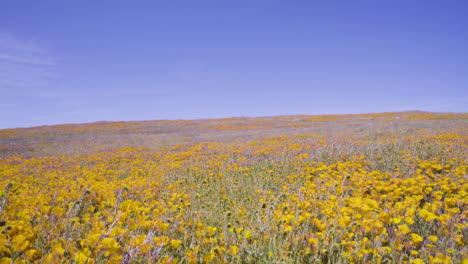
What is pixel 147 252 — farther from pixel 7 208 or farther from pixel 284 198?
pixel 284 198

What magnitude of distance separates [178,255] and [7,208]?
2.49 metres

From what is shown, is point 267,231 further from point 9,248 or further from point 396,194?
point 396,194

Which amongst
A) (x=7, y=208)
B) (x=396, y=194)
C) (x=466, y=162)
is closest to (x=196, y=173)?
(x=7, y=208)

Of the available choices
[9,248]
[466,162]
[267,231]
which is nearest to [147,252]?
A: [9,248]

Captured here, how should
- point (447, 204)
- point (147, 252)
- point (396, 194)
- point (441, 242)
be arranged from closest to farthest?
point (147, 252) → point (441, 242) → point (447, 204) → point (396, 194)

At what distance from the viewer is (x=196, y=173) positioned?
23.5ft

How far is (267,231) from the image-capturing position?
2844 millimetres

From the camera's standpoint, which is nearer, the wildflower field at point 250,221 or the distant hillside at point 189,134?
the wildflower field at point 250,221

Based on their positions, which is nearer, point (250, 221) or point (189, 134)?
point (250, 221)

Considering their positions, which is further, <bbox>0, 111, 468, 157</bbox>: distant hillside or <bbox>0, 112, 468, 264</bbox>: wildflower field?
<bbox>0, 111, 468, 157</bbox>: distant hillside

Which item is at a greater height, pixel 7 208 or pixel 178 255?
pixel 7 208

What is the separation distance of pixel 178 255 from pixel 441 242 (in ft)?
9.31

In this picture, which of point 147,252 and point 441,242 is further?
point 441,242

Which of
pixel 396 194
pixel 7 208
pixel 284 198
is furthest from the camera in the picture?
pixel 284 198
